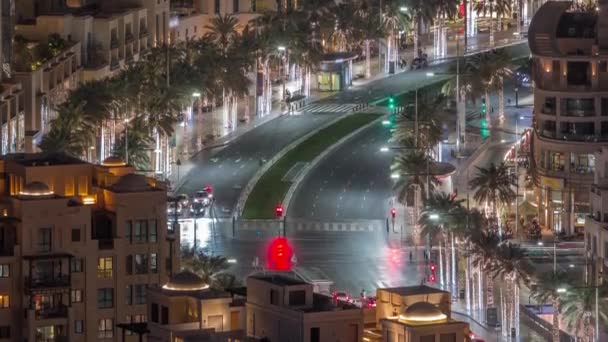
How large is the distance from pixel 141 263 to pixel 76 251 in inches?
180

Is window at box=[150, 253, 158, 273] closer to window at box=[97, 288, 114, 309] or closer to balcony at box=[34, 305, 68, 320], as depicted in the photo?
window at box=[97, 288, 114, 309]

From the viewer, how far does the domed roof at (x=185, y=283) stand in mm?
171500

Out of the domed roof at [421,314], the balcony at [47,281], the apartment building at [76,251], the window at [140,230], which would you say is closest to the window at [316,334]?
the domed roof at [421,314]

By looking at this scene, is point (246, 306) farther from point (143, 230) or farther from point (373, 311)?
point (143, 230)

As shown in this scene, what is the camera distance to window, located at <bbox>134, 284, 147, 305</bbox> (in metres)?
190

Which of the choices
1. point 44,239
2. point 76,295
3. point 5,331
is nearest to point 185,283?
point 5,331

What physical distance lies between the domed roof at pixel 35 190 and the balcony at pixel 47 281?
4632 mm

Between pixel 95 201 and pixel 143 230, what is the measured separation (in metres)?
3.44

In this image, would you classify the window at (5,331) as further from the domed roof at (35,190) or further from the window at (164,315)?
the window at (164,315)

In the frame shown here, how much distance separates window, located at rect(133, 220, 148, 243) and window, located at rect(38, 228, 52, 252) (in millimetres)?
5785

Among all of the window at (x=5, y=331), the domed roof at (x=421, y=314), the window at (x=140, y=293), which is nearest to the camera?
the domed roof at (x=421, y=314)

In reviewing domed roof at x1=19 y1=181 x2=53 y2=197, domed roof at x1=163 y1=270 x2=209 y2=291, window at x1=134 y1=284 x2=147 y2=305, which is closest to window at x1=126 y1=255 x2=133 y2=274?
window at x1=134 y1=284 x2=147 y2=305

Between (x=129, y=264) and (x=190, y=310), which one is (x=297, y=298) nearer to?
(x=190, y=310)

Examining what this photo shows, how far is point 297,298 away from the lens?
167500 millimetres
